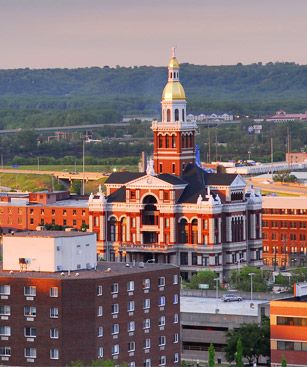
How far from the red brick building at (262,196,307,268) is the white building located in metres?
59.2

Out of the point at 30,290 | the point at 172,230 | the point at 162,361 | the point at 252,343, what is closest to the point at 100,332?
the point at 30,290

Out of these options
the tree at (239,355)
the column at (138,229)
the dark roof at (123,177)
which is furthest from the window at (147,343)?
the dark roof at (123,177)

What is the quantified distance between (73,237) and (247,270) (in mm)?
37651

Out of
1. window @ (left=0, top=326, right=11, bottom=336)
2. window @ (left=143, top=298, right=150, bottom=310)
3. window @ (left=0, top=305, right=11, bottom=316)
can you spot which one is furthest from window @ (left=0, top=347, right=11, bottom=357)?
window @ (left=143, top=298, right=150, bottom=310)

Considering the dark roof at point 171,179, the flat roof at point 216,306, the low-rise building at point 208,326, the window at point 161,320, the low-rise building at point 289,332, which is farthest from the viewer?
the dark roof at point 171,179

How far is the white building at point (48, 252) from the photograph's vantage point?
80.6 meters

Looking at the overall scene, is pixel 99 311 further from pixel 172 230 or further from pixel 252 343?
pixel 172 230

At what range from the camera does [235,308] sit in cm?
9675

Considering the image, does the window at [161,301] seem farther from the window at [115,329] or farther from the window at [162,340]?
the window at [115,329]

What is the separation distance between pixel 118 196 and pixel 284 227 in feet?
42.7

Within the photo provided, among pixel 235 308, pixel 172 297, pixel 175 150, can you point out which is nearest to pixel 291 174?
pixel 175 150

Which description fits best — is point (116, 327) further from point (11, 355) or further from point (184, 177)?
point (184, 177)

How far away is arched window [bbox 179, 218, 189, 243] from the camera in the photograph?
130m

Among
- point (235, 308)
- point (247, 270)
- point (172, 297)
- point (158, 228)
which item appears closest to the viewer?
point (172, 297)
